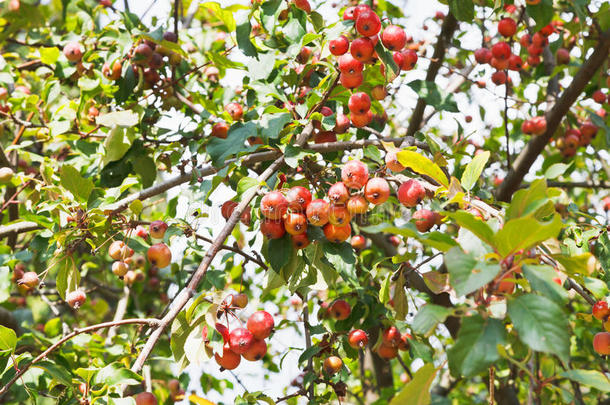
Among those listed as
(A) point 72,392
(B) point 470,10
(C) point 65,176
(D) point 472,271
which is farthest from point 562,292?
(C) point 65,176

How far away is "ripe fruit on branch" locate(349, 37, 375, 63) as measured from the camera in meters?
1.83

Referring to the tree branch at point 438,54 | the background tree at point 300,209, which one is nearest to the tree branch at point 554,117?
the background tree at point 300,209

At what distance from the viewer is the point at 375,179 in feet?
5.54

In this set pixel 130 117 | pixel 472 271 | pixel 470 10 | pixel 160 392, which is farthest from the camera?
pixel 160 392

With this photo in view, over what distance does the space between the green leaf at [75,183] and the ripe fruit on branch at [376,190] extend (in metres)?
1.15

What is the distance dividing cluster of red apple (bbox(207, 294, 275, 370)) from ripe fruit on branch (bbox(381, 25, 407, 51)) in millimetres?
1018

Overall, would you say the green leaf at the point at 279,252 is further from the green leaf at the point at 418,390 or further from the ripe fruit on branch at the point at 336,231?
the green leaf at the point at 418,390

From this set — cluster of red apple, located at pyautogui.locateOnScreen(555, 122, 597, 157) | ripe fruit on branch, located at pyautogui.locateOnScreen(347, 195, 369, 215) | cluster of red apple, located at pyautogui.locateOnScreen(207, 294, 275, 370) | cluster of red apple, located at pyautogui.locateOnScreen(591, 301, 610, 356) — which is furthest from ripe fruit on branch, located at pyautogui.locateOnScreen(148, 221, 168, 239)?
cluster of red apple, located at pyautogui.locateOnScreen(555, 122, 597, 157)

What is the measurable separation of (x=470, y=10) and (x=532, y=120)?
4.43 ft

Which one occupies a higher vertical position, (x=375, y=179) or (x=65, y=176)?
(x=375, y=179)

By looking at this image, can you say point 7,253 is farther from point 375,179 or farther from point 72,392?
point 375,179

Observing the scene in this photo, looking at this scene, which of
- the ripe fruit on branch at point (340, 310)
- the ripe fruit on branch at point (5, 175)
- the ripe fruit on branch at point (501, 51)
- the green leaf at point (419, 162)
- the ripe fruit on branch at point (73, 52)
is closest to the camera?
the green leaf at point (419, 162)

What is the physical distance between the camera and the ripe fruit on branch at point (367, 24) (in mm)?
1821

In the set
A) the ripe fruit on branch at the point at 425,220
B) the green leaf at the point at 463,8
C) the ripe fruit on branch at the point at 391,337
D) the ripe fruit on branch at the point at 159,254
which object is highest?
the green leaf at the point at 463,8
